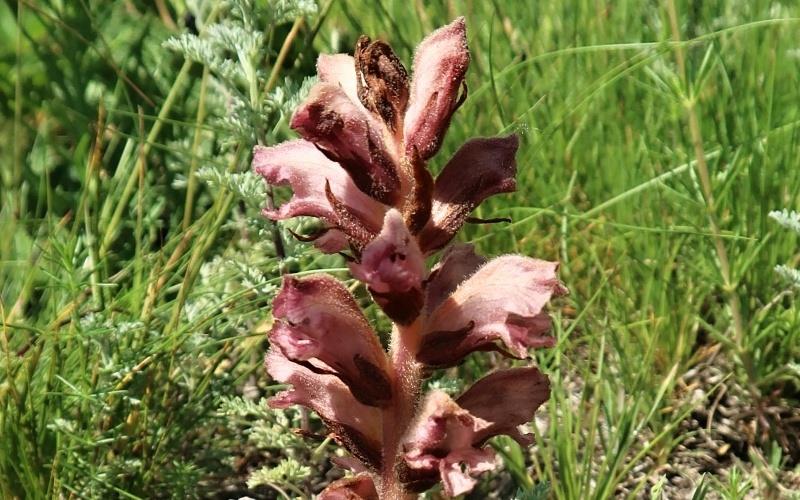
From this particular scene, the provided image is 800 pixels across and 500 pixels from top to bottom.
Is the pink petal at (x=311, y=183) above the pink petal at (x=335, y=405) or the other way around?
above

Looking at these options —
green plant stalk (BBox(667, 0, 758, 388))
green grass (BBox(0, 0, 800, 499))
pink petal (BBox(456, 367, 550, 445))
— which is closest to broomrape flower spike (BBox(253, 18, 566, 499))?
pink petal (BBox(456, 367, 550, 445))

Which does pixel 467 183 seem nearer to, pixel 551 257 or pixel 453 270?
pixel 453 270

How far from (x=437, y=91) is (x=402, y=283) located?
0.30m

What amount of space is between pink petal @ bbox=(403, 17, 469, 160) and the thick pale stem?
280 mm

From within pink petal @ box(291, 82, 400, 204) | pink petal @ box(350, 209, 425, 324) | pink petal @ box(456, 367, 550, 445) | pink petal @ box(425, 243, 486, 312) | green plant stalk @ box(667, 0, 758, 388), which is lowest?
green plant stalk @ box(667, 0, 758, 388)

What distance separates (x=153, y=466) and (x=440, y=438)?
3.20ft

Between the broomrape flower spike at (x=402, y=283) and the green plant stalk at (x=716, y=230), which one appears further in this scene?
the green plant stalk at (x=716, y=230)

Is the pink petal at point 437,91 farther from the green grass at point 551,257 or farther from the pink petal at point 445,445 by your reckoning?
the green grass at point 551,257

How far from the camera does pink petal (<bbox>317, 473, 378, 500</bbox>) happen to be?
1.67m

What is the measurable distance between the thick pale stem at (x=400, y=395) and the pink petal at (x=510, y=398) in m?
0.12

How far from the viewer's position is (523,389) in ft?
5.48

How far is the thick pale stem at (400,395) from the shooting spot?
1.63m

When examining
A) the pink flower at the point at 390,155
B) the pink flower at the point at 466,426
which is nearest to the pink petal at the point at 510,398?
the pink flower at the point at 466,426

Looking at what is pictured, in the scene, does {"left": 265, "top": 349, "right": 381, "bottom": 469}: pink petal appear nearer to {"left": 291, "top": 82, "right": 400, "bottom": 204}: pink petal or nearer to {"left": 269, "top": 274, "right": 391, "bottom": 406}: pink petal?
{"left": 269, "top": 274, "right": 391, "bottom": 406}: pink petal
